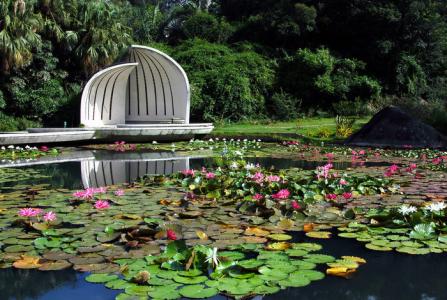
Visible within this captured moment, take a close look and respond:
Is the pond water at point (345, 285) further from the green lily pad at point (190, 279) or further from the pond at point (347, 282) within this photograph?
the green lily pad at point (190, 279)

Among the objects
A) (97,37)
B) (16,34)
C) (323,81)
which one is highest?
(97,37)

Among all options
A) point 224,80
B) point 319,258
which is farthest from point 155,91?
point 319,258

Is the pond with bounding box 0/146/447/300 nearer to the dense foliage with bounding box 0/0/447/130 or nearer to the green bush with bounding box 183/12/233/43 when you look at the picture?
the dense foliage with bounding box 0/0/447/130

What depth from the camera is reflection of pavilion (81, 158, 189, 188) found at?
6.92 meters

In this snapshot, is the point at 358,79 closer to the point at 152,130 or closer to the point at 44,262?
the point at 152,130

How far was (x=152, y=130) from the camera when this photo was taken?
1367cm

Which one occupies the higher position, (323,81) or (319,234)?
(323,81)

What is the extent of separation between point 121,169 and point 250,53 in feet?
56.7

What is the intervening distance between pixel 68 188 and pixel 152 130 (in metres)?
7.71

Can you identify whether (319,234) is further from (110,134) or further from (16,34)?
(16,34)

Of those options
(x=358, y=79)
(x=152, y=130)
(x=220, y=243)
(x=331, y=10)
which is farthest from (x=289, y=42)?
(x=220, y=243)

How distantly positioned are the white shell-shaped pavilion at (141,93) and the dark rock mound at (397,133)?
19.7ft

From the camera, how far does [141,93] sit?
60.2ft

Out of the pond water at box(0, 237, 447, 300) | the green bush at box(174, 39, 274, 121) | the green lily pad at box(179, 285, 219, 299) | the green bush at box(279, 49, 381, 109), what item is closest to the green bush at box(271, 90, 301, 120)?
the green bush at box(174, 39, 274, 121)
